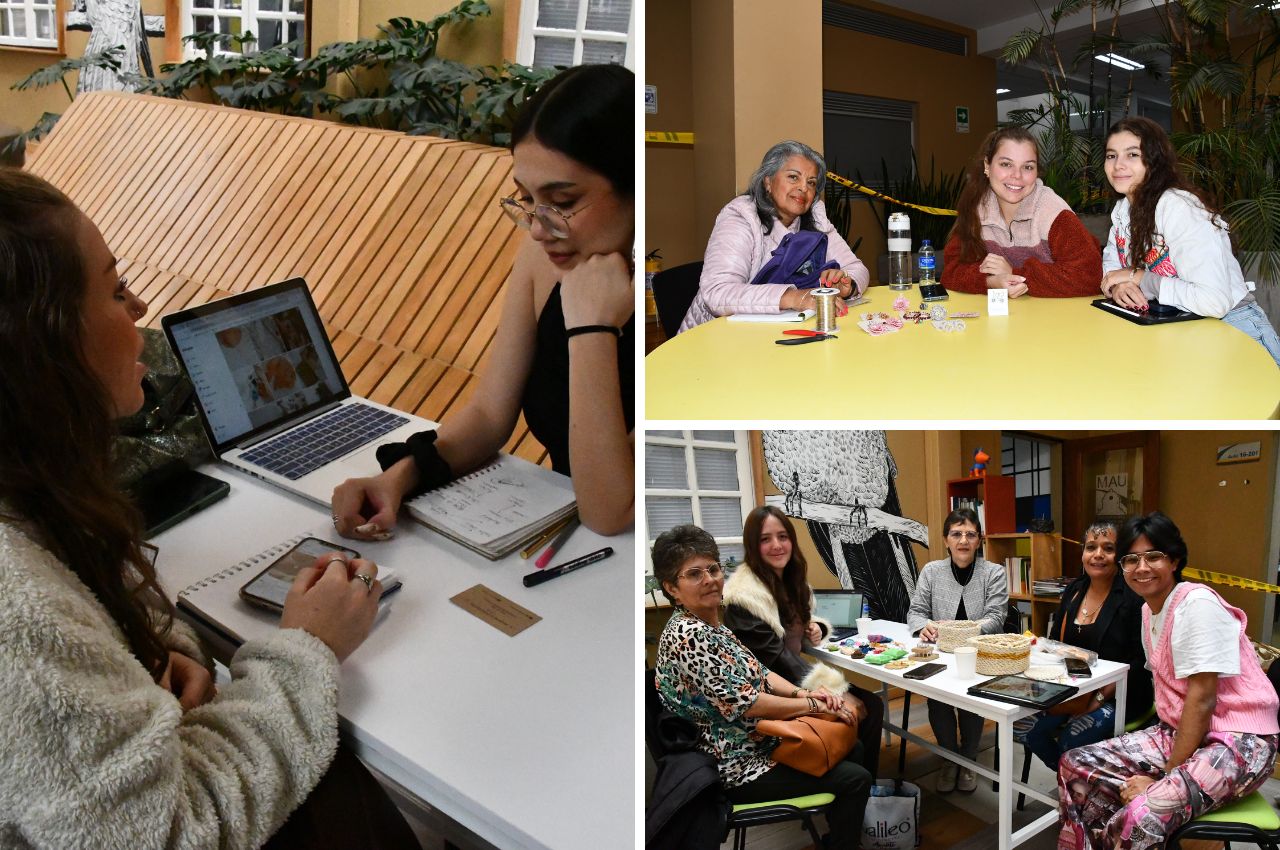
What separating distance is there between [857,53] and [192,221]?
1423 millimetres

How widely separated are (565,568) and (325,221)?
1338 mm

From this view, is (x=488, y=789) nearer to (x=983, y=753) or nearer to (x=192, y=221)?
(x=983, y=753)

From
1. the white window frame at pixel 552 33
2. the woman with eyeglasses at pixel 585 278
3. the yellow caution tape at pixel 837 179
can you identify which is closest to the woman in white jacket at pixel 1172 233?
the yellow caution tape at pixel 837 179

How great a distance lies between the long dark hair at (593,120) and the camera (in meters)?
1.41

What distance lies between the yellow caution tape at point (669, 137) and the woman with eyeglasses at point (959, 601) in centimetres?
70

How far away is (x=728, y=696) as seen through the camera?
1.17 m

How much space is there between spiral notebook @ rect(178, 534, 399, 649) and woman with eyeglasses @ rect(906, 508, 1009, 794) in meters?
0.69

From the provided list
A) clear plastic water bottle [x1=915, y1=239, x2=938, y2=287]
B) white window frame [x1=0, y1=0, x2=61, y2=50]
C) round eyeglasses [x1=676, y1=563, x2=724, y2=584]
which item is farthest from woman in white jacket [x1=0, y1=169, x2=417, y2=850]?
Answer: clear plastic water bottle [x1=915, y1=239, x2=938, y2=287]

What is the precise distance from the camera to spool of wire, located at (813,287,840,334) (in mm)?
1540

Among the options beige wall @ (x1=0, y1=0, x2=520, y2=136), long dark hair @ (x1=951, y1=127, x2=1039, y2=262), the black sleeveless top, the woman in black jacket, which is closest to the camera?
the woman in black jacket

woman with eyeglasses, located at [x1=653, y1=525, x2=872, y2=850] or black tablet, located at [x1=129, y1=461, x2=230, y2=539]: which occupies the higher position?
black tablet, located at [x1=129, y1=461, x2=230, y2=539]

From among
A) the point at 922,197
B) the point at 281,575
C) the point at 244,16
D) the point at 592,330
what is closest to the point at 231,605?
the point at 281,575

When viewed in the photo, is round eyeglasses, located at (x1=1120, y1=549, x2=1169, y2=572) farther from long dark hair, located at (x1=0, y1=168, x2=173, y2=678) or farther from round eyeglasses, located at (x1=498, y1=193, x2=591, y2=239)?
long dark hair, located at (x1=0, y1=168, x2=173, y2=678)

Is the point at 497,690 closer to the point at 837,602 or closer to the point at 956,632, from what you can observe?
the point at 837,602
